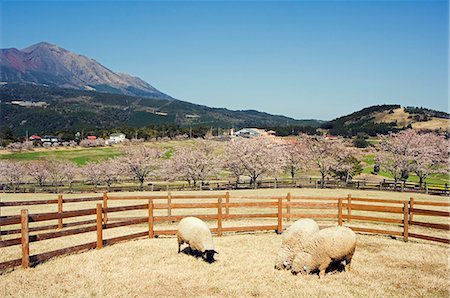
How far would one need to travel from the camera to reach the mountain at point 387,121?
5277 inches

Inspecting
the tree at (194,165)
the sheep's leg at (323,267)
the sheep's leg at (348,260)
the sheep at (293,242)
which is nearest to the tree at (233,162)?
the tree at (194,165)

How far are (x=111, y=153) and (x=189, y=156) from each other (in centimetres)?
4653

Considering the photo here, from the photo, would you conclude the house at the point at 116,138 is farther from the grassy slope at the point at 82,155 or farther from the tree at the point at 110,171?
the tree at the point at 110,171

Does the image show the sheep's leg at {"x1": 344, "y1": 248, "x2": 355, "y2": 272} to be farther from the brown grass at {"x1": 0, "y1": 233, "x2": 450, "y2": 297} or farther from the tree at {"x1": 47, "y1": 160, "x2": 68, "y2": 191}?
the tree at {"x1": 47, "y1": 160, "x2": 68, "y2": 191}

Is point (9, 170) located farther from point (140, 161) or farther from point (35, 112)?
point (35, 112)

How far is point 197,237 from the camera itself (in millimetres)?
9766

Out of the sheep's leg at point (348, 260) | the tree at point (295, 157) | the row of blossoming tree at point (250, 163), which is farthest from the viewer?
the tree at point (295, 157)

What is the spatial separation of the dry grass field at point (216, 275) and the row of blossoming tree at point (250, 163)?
37.3 meters

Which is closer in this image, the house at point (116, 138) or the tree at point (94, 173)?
the tree at point (94, 173)

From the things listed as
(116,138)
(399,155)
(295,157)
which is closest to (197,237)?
(399,155)

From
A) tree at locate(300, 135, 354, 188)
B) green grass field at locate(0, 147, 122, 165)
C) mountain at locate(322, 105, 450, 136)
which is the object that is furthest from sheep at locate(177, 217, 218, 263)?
mountain at locate(322, 105, 450, 136)

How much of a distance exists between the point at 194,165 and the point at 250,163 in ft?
26.2

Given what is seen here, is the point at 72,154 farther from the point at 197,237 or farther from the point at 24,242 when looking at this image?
the point at 197,237

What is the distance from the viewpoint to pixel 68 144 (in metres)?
107
